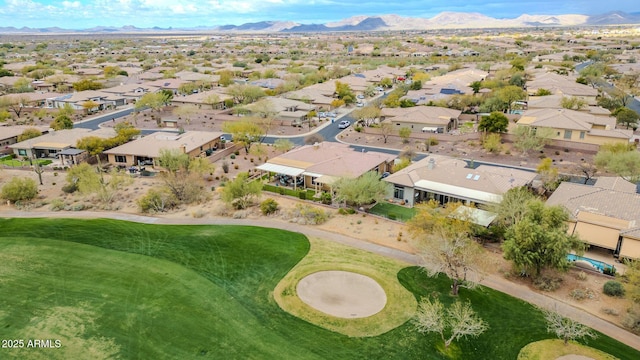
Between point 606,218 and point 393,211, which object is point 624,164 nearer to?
point 606,218

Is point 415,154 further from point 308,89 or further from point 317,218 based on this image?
point 308,89

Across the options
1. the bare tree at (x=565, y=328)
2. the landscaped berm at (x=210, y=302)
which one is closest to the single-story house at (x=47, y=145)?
the landscaped berm at (x=210, y=302)

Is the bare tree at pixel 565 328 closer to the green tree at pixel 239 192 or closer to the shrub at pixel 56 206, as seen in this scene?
the green tree at pixel 239 192

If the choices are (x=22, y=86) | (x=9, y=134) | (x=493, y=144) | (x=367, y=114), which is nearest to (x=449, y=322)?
(x=493, y=144)

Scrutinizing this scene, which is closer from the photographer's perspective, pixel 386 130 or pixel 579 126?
pixel 579 126

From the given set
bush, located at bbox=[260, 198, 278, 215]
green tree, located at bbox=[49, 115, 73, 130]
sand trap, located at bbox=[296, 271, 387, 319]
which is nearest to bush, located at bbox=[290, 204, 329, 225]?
bush, located at bbox=[260, 198, 278, 215]

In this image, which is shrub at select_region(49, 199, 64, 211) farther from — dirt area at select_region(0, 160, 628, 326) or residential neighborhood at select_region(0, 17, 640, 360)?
dirt area at select_region(0, 160, 628, 326)
